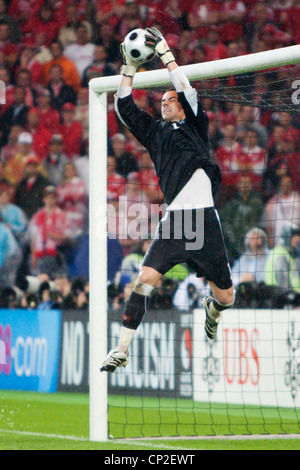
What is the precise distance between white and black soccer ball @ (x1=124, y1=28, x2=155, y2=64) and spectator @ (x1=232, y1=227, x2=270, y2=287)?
4372mm

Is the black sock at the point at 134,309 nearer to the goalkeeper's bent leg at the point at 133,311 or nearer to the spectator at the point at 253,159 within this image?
the goalkeeper's bent leg at the point at 133,311

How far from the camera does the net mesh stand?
815 cm

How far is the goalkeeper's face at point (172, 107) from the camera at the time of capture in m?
5.94

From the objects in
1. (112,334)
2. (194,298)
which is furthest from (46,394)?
(194,298)

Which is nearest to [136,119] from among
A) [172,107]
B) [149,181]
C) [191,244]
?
[172,107]

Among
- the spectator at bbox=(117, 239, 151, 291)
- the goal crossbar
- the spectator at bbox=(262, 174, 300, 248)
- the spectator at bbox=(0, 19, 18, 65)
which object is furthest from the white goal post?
the spectator at bbox=(0, 19, 18, 65)

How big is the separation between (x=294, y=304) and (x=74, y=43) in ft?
20.7

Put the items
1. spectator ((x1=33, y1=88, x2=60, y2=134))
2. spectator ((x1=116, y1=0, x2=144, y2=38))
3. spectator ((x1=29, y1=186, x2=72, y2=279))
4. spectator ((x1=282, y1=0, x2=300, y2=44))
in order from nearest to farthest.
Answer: spectator ((x1=282, y1=0, x2=300, y2=44))
spectator ((x1=29, y1=186, x2=72, y2=279))
spectator ((x1=116, y1=0, x2=144, y2=38))
spectator ((x1=33, y1=88, x2=60, y2=134))

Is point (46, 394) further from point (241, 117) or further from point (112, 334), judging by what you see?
point (241, 117)

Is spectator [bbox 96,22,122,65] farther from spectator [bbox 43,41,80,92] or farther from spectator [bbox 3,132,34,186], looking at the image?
spectator [bbox 3,132,34,186]

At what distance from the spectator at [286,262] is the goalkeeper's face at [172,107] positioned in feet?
12.6

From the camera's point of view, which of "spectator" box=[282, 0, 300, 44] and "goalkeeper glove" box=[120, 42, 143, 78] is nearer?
"goalkeeper glove" box=[120, 42, 143, 78]

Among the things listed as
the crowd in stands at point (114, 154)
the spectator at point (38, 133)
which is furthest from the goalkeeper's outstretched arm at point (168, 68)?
the spectator at point (38, 133)
